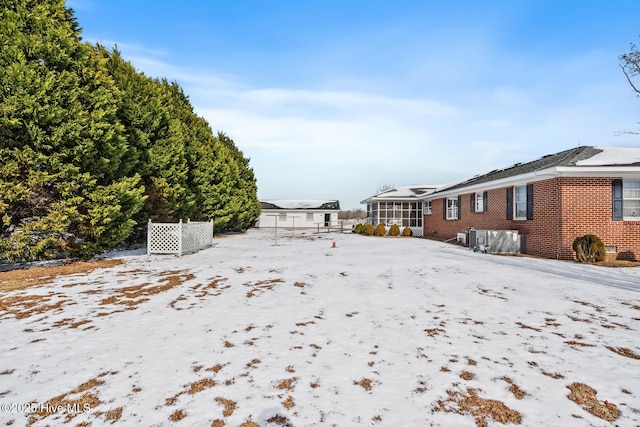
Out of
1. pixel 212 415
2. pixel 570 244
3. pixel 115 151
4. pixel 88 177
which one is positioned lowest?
pixel 212 415

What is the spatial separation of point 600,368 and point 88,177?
1218 cm

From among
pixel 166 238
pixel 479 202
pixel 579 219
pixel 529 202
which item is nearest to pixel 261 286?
pixel 166 238

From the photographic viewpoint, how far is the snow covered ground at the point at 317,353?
272 centimetres

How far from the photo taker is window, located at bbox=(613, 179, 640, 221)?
11.2 metres

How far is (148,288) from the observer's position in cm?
709

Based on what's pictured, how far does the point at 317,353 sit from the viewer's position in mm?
3812

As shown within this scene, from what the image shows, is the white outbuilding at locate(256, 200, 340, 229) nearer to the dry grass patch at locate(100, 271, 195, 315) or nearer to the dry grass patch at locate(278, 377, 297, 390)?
the dry grass patch at locate(100, 271, 195, 315)

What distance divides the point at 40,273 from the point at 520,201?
17434mm

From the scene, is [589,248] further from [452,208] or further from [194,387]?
[194,387]

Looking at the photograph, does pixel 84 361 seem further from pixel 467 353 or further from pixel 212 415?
pixel 467 353

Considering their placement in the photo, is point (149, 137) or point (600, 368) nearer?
point (600, 368)

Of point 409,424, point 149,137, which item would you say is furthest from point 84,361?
point 149,137

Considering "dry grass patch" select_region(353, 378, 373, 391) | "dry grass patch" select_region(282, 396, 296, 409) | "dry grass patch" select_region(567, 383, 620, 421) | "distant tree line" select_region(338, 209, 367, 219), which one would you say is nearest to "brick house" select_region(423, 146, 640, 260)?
"dry grass patch" select_region(567, 383, 620, 421)

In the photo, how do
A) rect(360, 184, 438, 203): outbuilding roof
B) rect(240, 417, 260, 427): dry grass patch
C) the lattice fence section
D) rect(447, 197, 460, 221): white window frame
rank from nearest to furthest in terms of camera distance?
1. rect(240, 417, 260, 427): dry grass patch
2. the lattice fence section
3. rect(447, 197, 460, 221): white window frame
4. rect(360, 184, 438, 203): outbuilding roof
